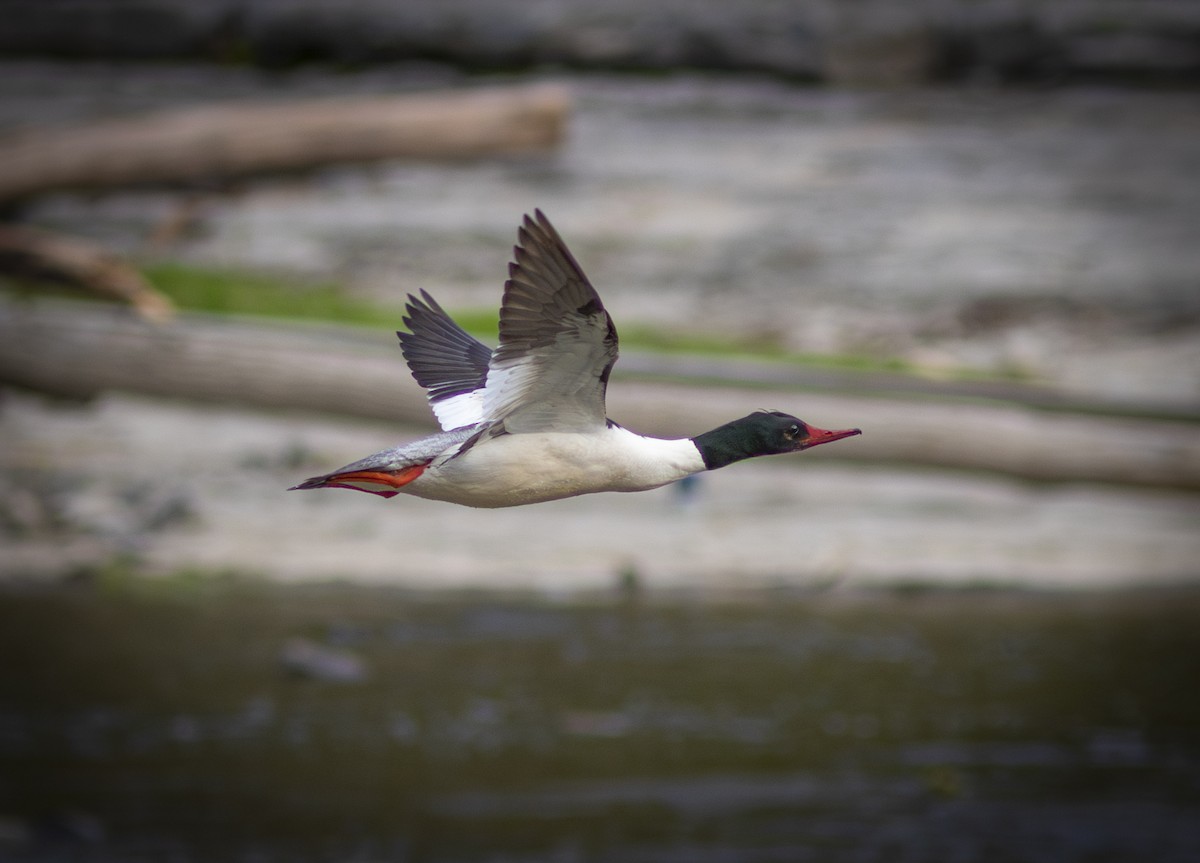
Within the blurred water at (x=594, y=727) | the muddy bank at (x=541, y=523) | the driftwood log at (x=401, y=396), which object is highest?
the driftwood log at (x=401, y=396)

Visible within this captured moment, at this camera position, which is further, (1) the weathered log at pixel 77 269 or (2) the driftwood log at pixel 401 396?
(1) the weathered log at pixel 77 269

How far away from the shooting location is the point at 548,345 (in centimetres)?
274

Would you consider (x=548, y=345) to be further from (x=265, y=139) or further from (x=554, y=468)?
(x=265, y=139)

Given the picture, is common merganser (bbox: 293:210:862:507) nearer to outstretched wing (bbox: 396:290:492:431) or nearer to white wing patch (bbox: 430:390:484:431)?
white wing patch (bbox: 430:390:484:431)

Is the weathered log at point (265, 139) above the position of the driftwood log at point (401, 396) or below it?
above

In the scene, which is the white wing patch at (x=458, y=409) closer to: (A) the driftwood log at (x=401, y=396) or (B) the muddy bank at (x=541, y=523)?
(B) the muddy bank at (x=541, y=523)

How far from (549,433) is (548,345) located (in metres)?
0.18

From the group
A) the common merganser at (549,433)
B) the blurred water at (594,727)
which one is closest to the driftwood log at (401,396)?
the blurred water at (594,727)

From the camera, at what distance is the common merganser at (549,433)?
2672 mm

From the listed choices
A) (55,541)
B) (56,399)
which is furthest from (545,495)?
(56,399)

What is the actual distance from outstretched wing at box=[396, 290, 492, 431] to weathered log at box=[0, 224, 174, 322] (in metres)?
6.72

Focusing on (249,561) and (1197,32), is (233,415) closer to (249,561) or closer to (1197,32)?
(249,561)

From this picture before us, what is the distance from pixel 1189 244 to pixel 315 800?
759 centimetres

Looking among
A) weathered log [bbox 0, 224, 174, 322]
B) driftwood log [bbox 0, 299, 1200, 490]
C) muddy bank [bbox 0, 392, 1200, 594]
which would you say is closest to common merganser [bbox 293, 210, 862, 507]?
muddy bank [bbox 0, 392, 1200, 594]
